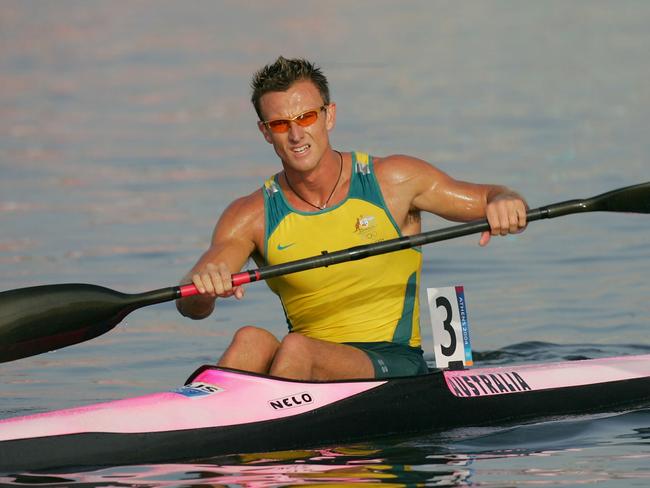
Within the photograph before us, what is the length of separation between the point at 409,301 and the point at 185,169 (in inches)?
360

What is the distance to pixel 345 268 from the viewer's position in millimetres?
7883

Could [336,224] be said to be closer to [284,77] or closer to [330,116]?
[330,116]

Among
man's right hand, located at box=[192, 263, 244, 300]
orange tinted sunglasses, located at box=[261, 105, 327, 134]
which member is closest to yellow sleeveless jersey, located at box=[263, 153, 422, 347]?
orange tinted sunglasses, located at box=[261, 105, 327, 134]

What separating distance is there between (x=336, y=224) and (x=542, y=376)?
132 centimetres

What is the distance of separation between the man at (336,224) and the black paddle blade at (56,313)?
35 cm

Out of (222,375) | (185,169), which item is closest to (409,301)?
(222,375)

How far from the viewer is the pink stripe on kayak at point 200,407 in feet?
23.1

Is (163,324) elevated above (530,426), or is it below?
Result: above

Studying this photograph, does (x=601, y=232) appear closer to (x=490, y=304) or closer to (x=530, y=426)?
(x=490, y=304)

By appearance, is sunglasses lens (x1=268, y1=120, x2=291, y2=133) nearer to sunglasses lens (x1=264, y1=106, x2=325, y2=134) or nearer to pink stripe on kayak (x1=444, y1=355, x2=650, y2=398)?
sunglasses lens (x1=264, y1=106, x2=325, y2=134)

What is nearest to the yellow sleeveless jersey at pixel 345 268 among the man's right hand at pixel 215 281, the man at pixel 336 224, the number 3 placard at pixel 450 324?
the man at pixel 336 224

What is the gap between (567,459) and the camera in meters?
7.02

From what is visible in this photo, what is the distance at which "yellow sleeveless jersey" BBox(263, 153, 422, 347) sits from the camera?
25.8 ft

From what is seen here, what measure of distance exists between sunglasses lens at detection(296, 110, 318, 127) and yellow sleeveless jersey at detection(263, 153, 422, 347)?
1.43 feet
